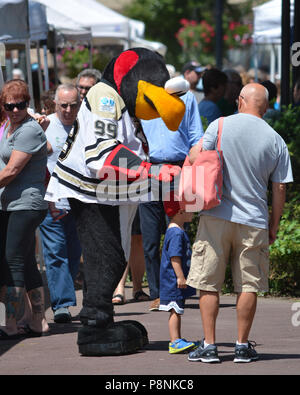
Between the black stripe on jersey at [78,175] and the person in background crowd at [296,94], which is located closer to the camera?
the black stripe on jersey at [78,175]

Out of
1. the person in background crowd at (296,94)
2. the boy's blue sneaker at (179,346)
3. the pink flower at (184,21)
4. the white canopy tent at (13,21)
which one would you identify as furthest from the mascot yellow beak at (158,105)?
the pink flower at (184,21)

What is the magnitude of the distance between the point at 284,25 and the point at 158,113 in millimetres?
5194

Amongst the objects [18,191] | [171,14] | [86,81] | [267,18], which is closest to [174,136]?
[86,81]

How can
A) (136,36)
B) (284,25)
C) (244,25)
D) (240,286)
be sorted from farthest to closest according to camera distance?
(244,25)
(136,36)
(284,25)
(240,286)

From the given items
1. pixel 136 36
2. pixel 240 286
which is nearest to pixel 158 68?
pixel 240 286

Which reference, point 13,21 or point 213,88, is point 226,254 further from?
point 213,88

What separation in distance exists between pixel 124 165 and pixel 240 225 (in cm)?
84

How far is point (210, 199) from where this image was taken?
5.68 metres

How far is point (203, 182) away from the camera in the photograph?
18.7 feet

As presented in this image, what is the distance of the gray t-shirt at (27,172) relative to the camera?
669 centimetres

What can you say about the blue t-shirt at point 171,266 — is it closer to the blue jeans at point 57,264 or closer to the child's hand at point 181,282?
the child's hand at point 181,282

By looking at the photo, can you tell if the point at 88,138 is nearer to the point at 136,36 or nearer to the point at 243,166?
the point at 243,166

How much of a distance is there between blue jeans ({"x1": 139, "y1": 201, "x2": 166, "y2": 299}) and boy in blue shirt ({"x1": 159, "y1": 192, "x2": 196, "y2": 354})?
1955 millimetres

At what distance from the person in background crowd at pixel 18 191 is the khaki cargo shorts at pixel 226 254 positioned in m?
1.47
